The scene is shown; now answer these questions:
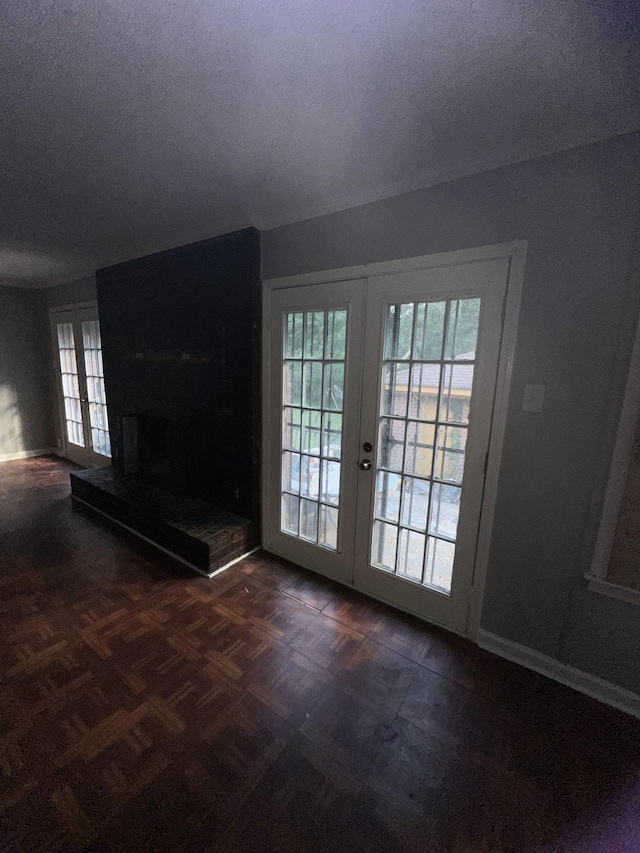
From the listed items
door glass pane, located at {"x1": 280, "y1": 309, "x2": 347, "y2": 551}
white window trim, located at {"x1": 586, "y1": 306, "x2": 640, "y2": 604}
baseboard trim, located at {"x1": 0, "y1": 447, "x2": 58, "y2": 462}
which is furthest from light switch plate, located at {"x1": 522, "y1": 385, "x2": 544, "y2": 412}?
baseboard trim, located at {"x1": 0, "y1": 447, "x2": 58, "y2": 462}

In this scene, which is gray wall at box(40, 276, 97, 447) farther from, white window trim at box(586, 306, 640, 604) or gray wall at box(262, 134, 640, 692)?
white window trim at box(586, 306, 640, 604)

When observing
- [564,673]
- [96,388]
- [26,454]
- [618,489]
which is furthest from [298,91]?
[26,454]

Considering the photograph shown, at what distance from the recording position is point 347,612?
2133mm

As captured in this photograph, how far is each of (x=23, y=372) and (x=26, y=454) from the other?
4.00 feet

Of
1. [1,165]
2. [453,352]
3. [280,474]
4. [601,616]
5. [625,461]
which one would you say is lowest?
[601,616]

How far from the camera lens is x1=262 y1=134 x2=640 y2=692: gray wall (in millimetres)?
1419

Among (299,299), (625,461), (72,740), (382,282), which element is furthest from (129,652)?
(625,461)

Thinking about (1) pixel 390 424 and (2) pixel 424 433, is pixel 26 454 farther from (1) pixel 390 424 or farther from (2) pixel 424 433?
(2) pixel 424 433

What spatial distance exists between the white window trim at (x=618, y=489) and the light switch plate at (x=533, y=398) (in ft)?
0.97

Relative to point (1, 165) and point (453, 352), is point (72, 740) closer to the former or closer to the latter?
point (453, 352)

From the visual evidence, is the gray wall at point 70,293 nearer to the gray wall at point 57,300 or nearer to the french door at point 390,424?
the gray wall at point 57,300

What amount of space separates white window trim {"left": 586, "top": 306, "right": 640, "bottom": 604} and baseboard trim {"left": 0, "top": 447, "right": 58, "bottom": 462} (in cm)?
662

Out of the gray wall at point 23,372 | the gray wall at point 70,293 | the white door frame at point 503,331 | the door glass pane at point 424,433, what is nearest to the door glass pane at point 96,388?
the gray wall at point 70,293

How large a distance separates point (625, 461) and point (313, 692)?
1723 mm
